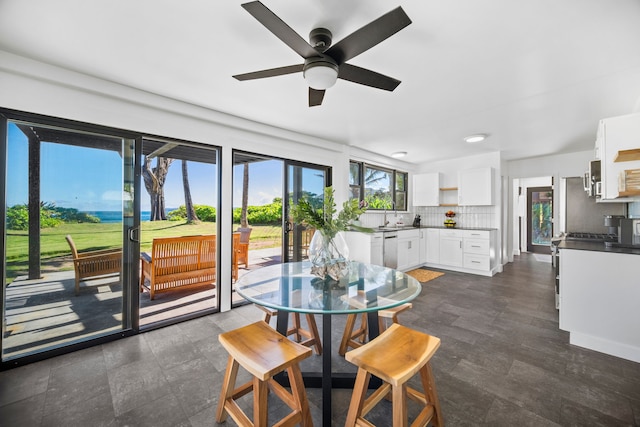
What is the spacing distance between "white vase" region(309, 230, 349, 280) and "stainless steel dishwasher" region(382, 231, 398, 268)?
2936 mm

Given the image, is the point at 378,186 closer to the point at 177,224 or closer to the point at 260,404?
the point at 177,224

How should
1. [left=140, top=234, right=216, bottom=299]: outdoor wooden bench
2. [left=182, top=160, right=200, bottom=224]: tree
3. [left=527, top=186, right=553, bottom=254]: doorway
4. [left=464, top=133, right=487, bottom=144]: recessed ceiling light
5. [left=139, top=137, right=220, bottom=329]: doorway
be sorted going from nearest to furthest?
[left=139, top=137, right=220, bottom=329]: doorway
[left=140, top=234, right=216, bottom=299]: outdoor wooden bench
[left=464, top=133, right=487, bottom=144]: recessed ceiling light
[left=182, top=160, right=200, bottom=224]: tree
[left=527, top=186, right=553, bottom=254]: doorway

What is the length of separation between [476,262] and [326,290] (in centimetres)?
445

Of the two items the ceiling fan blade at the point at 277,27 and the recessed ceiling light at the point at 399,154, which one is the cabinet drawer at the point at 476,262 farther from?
the ceiling fan blade at the point at 277,27

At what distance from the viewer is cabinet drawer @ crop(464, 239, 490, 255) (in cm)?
479

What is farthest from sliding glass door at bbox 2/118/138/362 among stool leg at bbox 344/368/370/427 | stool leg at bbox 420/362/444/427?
stool leg at bbox 420/362/444/427

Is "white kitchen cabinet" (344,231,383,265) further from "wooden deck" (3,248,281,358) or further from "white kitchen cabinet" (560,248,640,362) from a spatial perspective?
"wooden deck" (3,248,281,358)

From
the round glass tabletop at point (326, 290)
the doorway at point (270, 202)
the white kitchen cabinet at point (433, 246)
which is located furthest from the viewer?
the white kitchen cabinet at point (433, 246)

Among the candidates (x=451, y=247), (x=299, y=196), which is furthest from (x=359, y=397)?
(x=451, y=247)

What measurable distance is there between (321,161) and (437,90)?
221 cm

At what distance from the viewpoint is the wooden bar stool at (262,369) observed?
4.03 feet

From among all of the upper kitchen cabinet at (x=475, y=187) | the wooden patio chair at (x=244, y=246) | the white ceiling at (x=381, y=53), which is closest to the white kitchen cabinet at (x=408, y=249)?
the upper kitchen cabinet at (x=475, y=187)

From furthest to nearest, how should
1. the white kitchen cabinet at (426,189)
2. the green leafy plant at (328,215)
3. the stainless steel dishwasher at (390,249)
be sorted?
the white kitchen cabinet at (426,189) < the stainless steel dishwasher at (390,249) < the green leafy plant at (328,215)

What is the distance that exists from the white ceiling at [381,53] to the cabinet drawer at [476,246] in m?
2.33
